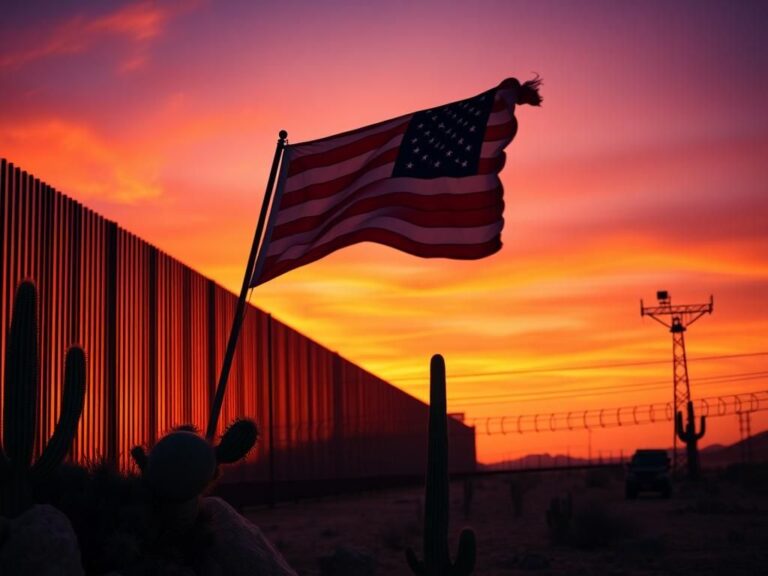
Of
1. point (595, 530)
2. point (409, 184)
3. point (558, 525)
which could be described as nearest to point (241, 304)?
point (409, 184)

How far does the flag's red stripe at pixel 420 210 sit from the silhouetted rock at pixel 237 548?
3219mm

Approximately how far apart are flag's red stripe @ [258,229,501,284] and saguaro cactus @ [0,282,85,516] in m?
3.66

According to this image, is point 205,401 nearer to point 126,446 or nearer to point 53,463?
point 126,446

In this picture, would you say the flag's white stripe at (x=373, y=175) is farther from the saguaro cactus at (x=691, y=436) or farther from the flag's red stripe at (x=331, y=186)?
the saguaro cactus at (x=691, y=436)

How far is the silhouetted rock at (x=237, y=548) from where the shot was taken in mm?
10359

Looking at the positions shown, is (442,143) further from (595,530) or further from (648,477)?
(648,477)

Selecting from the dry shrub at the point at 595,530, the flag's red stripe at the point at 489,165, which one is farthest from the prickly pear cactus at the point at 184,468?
the dry shrub at the point at 595,530

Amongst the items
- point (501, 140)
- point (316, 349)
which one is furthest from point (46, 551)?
point (316, 349)

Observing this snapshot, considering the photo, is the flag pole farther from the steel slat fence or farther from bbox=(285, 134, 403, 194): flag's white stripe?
the steel slat fence

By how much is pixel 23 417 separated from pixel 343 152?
547 cm

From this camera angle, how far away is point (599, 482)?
60.2 metres

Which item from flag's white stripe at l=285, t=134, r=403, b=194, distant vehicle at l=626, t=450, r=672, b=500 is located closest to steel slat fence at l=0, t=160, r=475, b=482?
flag's white stripe at l=285, t=134, r=403, b=194

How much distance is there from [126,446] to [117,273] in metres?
3.40

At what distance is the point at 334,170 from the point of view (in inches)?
501
